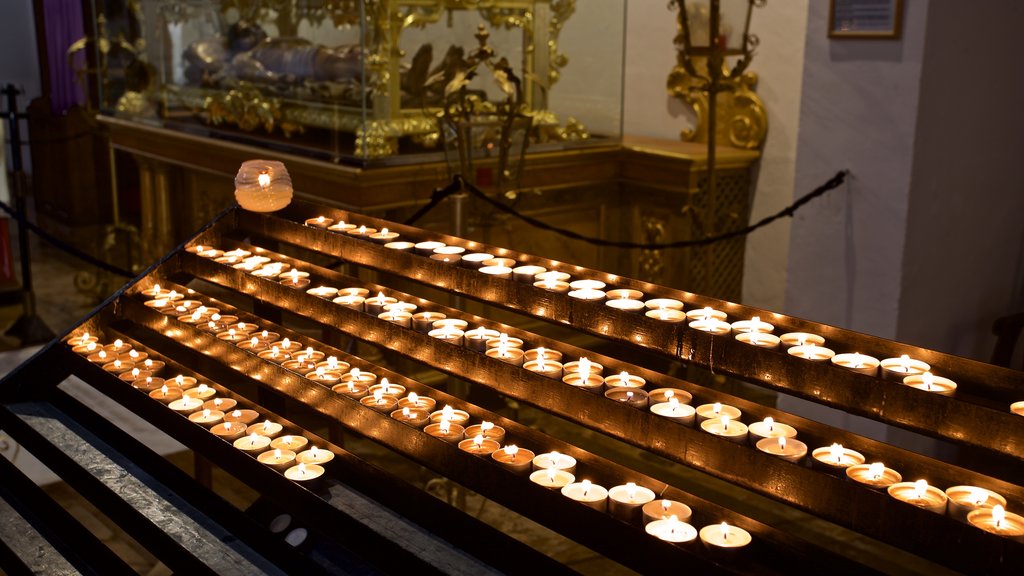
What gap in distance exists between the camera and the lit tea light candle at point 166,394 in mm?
2391

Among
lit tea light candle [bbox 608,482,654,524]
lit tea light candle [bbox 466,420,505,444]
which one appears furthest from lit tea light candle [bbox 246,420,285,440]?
lit tea light candle [bbox 608,482,654,524]

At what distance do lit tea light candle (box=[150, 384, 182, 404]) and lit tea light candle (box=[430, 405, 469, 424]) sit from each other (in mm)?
671

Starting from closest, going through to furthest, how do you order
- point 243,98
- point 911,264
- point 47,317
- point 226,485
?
point 226,485
point 911,264
point 243,98
point 47,317

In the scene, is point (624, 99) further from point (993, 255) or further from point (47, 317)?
point (47, 317)

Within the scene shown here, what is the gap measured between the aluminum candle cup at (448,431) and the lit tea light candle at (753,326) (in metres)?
0.59

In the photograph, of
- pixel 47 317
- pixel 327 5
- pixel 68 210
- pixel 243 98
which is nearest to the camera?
pixel 327 5

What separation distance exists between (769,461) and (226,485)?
2.94 metres

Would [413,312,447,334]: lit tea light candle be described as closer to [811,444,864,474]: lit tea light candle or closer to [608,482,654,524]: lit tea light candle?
[608,482,654,524]: lit tea light candle

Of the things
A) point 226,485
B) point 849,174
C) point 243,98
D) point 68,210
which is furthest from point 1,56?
point 849,174

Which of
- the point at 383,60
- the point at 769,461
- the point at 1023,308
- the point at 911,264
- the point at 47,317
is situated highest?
the point at 383,60

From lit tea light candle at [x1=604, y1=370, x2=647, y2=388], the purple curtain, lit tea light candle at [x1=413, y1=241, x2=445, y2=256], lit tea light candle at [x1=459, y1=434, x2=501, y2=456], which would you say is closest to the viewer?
lit tea light candle at [x1=459, y1=434, x2=501, y2=456]

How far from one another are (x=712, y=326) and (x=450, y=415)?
55 centimetres

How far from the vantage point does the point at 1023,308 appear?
518cm

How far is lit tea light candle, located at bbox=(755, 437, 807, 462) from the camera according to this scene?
172 cm
